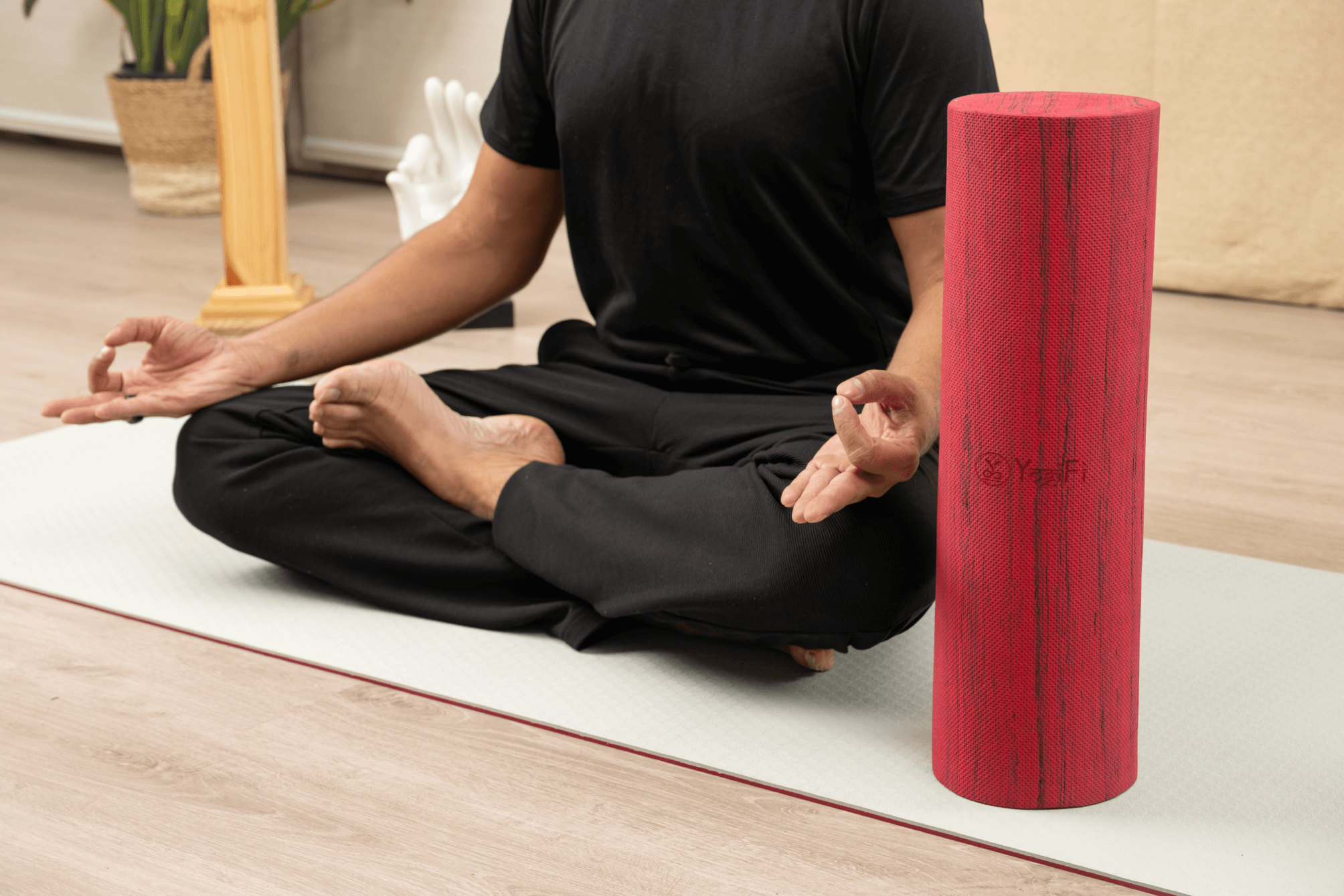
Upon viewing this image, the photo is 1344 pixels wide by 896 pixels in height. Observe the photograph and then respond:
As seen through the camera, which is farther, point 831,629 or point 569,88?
point 569,88

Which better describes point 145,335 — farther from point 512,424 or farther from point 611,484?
point 611,484

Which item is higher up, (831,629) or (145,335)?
(145,335)

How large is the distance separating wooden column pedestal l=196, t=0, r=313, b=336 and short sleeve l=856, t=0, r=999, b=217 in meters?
1.66

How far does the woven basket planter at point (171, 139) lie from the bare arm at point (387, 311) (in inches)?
89.5

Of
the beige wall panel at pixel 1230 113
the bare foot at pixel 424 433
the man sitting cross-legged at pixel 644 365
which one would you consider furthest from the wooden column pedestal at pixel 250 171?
the beige wall panel at pixel 1230 113

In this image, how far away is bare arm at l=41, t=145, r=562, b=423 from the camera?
1.43 meters

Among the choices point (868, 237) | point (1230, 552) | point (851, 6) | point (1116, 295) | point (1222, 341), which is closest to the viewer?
point (1116, 295)

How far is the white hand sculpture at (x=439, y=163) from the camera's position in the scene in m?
2.73

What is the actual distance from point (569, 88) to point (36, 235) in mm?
2405

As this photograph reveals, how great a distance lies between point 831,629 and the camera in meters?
1.17

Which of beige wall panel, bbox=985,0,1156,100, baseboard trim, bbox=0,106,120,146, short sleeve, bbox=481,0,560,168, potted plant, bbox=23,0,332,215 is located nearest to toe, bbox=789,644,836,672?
short sleeve, bbox=481,0,560,168

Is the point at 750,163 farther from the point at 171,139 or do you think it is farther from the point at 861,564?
the point at 171,139

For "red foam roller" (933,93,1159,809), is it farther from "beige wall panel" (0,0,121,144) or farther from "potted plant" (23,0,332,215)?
"beige wall panel" (0,0,121,144)

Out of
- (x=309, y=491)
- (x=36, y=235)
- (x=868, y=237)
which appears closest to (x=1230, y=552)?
(x=868, y=237)
